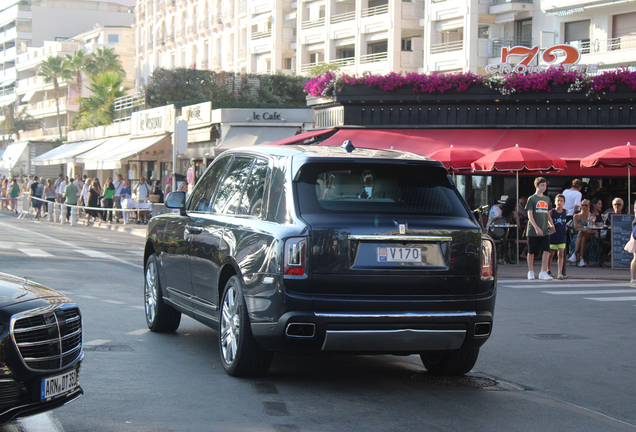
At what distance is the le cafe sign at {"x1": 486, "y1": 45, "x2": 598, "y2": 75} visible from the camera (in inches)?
921

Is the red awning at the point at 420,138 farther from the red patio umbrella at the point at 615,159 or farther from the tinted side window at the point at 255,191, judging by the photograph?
the tinted side window at the point at 255,191

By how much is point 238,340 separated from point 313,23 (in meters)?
51.1

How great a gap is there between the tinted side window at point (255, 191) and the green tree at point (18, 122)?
321 ft

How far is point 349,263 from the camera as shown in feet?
18.9

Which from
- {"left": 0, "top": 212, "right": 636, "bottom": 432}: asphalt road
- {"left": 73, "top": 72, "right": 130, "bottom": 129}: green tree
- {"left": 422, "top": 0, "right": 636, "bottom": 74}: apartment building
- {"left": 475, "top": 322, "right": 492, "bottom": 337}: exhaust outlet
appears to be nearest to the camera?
{"left": 0, "top": 212, "right": 636, "bottom": 432}: asphalt road

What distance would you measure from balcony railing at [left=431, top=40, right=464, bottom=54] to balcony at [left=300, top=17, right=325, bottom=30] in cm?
1022

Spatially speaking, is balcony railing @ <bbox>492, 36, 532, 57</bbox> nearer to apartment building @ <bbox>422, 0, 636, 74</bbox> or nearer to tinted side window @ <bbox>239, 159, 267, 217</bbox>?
apartment building @ <bbox>422, 0, 636, 74</bbox>

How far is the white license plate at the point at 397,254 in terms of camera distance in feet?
19.0

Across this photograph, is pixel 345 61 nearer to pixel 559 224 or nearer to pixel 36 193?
pixel 36 193

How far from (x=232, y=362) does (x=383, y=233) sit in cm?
157

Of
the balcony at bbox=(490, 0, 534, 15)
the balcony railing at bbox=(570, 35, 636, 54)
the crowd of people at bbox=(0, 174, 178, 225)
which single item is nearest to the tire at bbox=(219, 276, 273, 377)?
the crowd of people at bbox=(0, 174, 178, 225)

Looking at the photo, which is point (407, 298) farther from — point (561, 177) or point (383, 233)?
point (561, 177)

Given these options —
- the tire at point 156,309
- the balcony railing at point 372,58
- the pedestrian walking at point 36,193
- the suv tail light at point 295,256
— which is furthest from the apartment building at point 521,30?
the suv tail light at point 295,256

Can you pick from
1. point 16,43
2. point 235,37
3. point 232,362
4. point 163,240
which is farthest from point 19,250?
point 16,43
